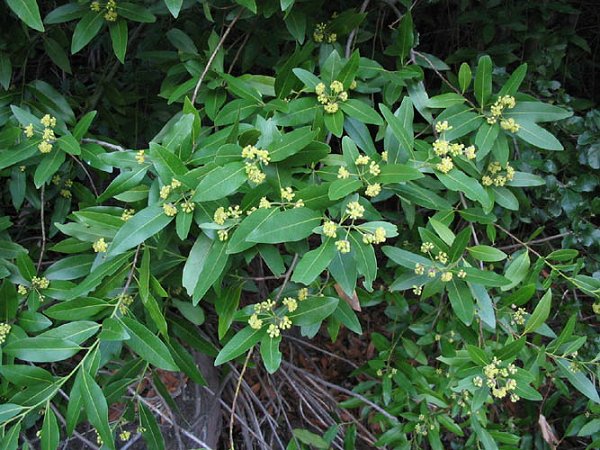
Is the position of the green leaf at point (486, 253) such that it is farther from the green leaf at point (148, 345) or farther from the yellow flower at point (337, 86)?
the green leaf at point (148, 345)

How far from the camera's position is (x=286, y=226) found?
48.8 inches

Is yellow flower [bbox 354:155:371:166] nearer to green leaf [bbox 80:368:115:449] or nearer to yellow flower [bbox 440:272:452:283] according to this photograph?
yellow flower [bbox 440:272:452:283]

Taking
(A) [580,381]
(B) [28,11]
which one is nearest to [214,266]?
(B) [28,11]

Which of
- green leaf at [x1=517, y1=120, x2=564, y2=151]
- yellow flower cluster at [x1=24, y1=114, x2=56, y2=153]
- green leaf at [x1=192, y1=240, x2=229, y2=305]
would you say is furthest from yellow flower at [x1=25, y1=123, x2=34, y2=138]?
green leaf at [x1=517, y1=120, x2=564, y2=151]

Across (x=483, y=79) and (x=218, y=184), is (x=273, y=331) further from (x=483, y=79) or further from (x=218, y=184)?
(x=483, y=79)

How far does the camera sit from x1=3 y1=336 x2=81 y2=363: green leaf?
1.40m

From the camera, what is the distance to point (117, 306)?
144cm

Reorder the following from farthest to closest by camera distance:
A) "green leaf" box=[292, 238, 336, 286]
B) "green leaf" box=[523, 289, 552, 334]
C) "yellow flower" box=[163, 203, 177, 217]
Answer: "green leaf" box=[523, 289, 552, 334] < "yellow flower" box=[163, 203, 177, 217] < "green leaf" box=[292, 238, 336, 286]

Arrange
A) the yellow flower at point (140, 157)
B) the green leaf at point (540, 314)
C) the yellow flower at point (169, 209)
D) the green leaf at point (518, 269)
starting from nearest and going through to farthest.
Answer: the yellow flower at point (169, 209), the yellow flower at point (140, 157), the green leaf at point (540, 314), the green leaf at point (518, 269)

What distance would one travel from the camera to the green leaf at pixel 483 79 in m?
1.71

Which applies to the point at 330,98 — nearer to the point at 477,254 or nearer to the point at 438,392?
the point at 477,254

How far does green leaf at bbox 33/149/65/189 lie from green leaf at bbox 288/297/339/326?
33.7 inches

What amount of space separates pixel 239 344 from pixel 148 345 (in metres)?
0.23

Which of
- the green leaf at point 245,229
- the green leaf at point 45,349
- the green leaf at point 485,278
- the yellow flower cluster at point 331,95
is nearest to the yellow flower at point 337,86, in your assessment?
the yellow flower cluster at point 331,95
